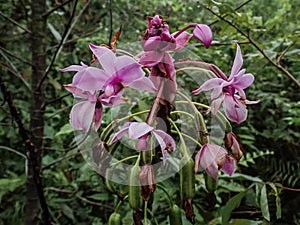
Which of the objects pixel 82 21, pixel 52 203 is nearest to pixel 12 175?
pixel 52 203

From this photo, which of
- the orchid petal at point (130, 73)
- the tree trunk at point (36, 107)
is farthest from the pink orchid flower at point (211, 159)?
the tree trunk at point (36, 107)

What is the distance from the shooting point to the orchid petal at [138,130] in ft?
1.36

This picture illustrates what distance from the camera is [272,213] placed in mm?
1059

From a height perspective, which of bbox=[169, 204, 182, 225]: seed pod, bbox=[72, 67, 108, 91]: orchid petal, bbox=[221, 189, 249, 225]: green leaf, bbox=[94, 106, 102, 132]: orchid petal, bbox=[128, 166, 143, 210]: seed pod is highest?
bbox=[72, 67, 108, 91]: orchid petal

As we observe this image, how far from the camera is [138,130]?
421 mm

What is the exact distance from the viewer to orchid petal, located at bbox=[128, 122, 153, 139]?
1.36 ft

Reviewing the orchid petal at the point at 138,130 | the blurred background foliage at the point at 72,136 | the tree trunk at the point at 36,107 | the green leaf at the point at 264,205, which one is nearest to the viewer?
the orchid petal at the point at 138,130

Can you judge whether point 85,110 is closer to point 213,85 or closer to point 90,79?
point 90,79

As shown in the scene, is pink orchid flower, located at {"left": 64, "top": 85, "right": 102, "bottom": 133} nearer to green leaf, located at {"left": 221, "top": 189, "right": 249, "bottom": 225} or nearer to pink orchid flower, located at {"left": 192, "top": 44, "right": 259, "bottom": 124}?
pink orchid flower, located at {"left": 192, "top": 44, "right": 259, "bottom": 124}

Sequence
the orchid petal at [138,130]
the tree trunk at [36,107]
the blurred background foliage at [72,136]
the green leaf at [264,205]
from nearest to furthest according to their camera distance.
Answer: the orchid petal at [138,130] < the green leaf at [264,205] < the tree trunk at [36,107] < the blurred background foliage at [72,136]

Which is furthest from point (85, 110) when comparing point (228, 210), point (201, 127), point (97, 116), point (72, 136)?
point (72, 136)

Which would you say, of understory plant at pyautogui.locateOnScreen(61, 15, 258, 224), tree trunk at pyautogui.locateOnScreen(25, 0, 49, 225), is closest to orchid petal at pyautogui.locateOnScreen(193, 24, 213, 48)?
understory plant at pyautogui.locateOnScreen(61, 15, 258, 224)

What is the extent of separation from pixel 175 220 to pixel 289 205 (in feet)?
3.68

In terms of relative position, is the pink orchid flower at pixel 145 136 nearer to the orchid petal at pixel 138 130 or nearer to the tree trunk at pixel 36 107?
the orchid petal at pixel 138 130
